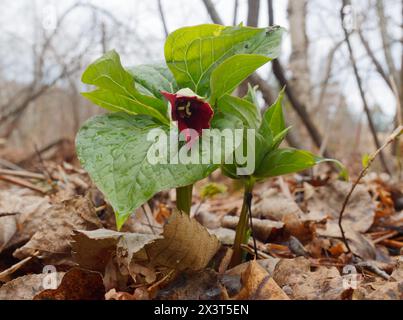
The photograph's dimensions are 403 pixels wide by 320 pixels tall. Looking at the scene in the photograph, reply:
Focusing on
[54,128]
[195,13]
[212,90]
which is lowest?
[54,128]

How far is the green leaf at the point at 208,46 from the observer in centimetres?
73

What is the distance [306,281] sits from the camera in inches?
27.5

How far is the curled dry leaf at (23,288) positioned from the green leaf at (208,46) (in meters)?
0.46

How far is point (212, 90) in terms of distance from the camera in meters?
0.73

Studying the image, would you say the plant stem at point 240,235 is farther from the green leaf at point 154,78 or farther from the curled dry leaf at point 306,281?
the green leaf at point 154,78

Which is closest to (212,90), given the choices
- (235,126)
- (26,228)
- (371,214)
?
(235,126)

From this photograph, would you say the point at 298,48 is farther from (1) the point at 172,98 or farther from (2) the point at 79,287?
(2) the point at 79,287

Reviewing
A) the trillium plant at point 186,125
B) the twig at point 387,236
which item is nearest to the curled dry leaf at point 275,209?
the twig at point 387,236

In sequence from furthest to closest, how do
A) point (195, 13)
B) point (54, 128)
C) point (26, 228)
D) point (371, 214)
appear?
1. point (54, 128)
2. point (195, 13)
3. point (371, 214)
4. point (26, 228)

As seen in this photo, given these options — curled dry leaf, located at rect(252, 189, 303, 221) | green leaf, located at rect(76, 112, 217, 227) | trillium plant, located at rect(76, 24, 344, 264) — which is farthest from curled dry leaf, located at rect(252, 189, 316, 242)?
green leaf, located at rect(76, 112, 217, 227)

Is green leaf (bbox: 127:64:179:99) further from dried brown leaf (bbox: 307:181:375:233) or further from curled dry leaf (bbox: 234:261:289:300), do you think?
dried brown leaf (bbox: 307:181:375:233)

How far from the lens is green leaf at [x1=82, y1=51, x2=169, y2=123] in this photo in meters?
0.70

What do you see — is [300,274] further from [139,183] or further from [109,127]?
[109,127]

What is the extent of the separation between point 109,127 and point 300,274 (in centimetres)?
45
